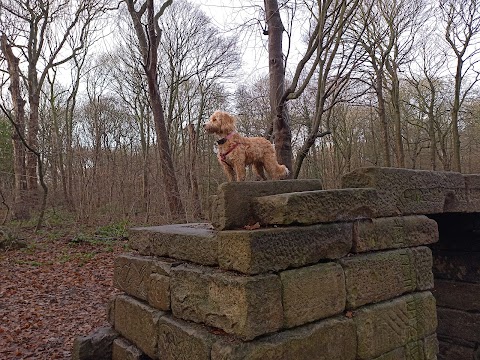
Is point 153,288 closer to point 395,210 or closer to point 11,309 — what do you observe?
point 395,210

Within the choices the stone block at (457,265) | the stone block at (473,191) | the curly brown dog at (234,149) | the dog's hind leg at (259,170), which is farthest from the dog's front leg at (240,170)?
the stone block at (457,265)

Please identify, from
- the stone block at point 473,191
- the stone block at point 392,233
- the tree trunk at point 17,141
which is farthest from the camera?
the tree trunk at point 17,141

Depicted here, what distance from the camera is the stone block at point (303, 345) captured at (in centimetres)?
218

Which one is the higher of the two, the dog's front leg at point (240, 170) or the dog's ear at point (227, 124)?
the dog's ear at point (227, 124)

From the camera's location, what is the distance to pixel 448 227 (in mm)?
4898

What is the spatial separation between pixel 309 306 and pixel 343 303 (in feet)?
1.11

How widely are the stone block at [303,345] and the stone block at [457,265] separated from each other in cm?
317

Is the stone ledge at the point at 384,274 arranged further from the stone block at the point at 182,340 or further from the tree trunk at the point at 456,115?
the tree trunk at the point at 456,115

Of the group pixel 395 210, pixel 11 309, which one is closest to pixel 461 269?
pixel 395 210

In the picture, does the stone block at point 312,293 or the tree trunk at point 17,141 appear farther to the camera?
the tree trunk at point 17,141

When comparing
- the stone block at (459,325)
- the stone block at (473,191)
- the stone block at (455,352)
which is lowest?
the stone block at (455,352)

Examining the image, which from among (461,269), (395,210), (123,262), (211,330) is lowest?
(461,269)

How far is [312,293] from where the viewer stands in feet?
8.18

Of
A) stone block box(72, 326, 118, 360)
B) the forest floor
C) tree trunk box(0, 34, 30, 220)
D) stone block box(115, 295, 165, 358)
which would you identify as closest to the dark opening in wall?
stone block box(115, 295, 165, 358)
